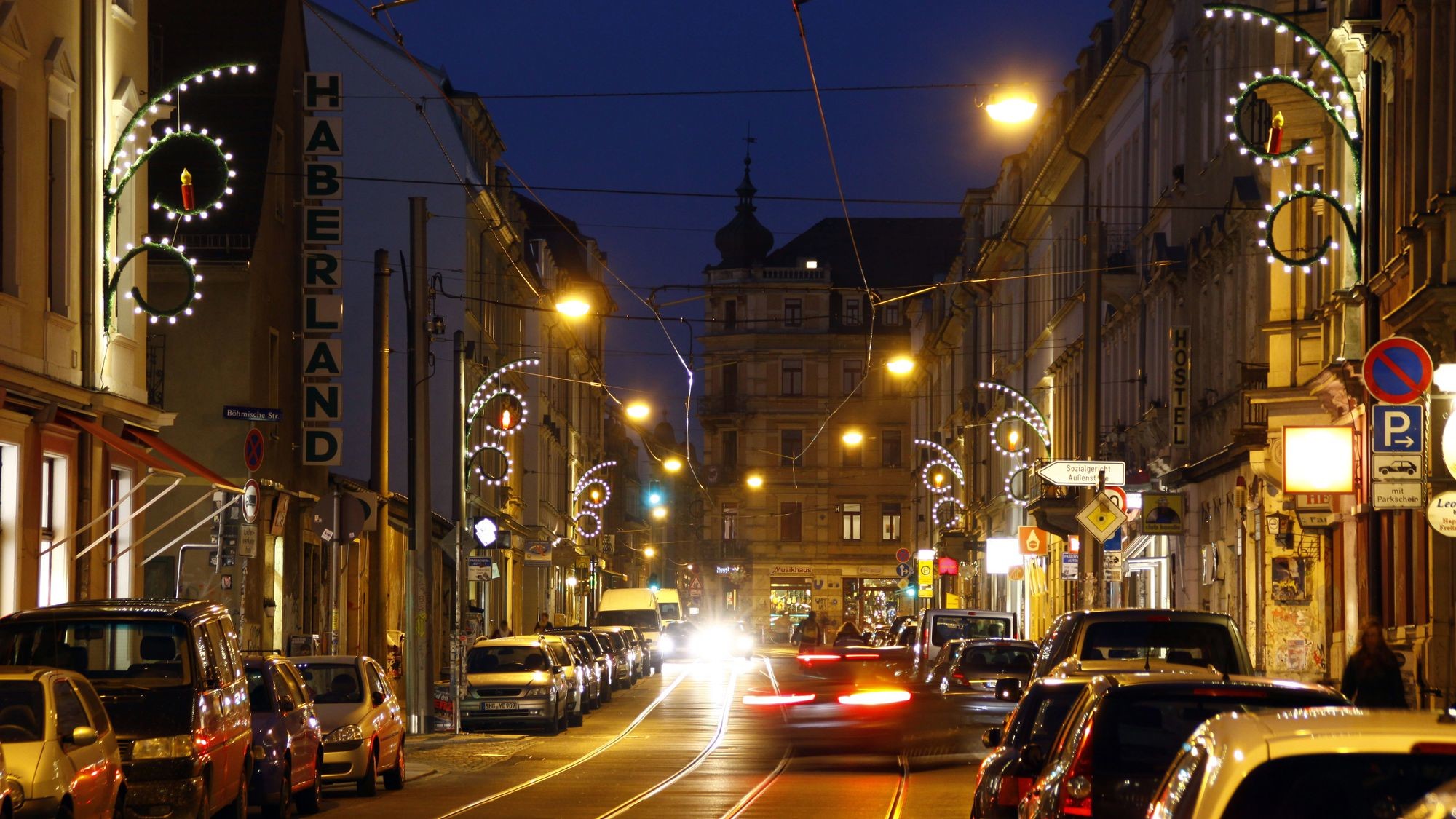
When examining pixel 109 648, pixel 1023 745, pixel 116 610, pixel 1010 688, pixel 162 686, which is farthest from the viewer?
pixel 1010 688

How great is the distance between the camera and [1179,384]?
39969 millimetres

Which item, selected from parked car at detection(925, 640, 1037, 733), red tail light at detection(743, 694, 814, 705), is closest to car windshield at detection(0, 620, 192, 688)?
red tail light at detection(743, 694, 814, 705)

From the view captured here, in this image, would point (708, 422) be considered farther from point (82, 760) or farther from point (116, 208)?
point (82, 760)

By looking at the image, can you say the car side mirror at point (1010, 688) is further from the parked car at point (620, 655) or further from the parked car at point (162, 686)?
the parked car at point (620, 655)

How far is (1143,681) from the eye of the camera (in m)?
10.9

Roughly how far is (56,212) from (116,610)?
9922 millimetres

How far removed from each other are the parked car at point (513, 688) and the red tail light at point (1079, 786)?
23540mm

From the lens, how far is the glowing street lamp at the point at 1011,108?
90.3ft

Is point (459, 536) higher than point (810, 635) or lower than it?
higher

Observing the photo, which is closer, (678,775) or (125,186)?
(678,775)

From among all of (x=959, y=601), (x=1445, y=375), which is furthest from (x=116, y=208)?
(x=959, y=601)

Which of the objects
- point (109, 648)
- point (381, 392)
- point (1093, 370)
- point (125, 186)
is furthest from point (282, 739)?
point (1093, 370)

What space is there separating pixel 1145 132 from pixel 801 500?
238ft

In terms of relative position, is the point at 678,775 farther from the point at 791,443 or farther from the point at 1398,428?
the point at 791,443
